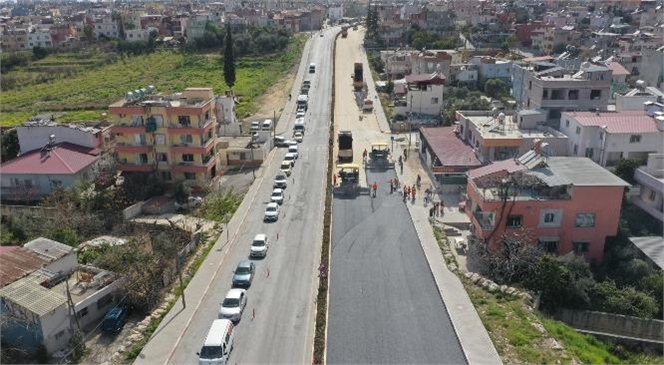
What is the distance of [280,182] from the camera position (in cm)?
4728

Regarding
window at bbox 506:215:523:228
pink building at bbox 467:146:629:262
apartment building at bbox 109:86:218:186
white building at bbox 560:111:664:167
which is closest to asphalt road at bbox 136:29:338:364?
apartment building at bbox 109:86:218:186

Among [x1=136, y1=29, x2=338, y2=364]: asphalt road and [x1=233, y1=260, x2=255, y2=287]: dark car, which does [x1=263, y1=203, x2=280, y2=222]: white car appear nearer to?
[x1=136, y1=29, x2=338, y2=364]: asphalt road

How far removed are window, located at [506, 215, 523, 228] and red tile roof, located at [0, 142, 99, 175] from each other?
34791mm

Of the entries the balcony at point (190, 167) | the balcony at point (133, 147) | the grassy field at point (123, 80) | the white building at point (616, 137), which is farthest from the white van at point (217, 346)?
the grassy field at point (123, 80)

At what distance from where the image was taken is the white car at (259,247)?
34719 millimetres

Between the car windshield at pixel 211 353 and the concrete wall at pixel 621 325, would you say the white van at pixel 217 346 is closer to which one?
the car windshield at pixel 211 353

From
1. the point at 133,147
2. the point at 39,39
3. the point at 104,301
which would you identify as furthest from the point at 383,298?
the point at 39,39

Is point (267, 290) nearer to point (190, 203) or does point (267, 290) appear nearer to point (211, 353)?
point (211, 353)

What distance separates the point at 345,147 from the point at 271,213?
601 inches

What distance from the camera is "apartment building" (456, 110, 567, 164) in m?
45.8

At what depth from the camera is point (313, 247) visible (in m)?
36.2

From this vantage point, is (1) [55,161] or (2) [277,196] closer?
(2) [277,196]

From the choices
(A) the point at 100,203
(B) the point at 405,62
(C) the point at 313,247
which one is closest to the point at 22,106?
(A) the point at 100,203

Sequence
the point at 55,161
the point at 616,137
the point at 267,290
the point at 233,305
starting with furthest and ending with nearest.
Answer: the point at 55,161 < the point at 616,137 < the point at 267,290 < the point at 233,305
